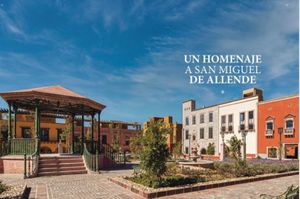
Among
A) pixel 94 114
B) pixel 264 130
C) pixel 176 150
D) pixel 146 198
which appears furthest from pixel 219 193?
pixel 264 130

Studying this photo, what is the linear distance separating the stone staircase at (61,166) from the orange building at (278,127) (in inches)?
852

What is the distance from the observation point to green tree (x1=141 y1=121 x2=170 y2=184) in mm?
9766

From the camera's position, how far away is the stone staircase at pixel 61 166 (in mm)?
13156

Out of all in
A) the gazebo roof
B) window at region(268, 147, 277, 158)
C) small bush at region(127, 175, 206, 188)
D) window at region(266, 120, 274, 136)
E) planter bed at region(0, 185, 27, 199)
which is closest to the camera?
planter bed at region(0, 185, 27, 199)

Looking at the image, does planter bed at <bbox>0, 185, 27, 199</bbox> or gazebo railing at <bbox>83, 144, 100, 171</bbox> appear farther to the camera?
gazebo railing at <bbox>83, 144, 100, 171</bbox>

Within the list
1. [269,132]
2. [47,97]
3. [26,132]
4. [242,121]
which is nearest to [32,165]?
[47,97]

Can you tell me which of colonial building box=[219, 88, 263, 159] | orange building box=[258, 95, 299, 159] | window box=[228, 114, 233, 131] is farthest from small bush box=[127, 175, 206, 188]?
window box=[228, 114, 233, 131]

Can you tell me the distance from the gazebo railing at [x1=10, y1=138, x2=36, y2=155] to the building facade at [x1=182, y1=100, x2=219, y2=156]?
29.3 meters

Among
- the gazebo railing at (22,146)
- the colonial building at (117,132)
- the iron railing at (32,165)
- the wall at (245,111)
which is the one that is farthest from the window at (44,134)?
the iron railing at (32,165)

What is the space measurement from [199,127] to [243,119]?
380 inches

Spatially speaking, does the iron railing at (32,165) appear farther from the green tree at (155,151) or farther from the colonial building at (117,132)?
the colonial building at (117,132)

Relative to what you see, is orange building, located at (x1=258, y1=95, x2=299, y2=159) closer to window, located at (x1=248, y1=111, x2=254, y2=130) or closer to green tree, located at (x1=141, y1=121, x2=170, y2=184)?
window, located at (x1=248, y1=111, x2=254, y2=130)

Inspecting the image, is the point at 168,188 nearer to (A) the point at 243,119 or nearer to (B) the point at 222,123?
(A) the point at 243,119

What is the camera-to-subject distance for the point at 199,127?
44094 millimetres
